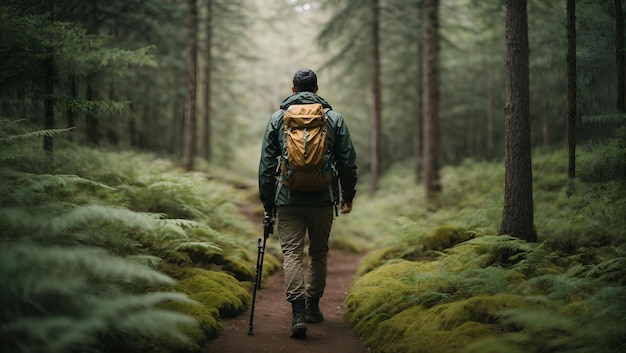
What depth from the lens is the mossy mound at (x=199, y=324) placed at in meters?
4.21

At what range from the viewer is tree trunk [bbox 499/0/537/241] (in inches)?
239

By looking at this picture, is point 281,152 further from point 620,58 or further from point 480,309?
point 620,58

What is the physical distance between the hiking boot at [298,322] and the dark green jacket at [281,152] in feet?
4.13

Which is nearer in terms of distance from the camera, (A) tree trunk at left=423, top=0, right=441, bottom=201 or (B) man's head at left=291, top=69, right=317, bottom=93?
(B) man's head at left=291, top=69, right=317, bottom=93

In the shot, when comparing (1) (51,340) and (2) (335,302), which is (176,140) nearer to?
(2) (335,302)

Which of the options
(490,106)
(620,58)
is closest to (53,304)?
(620,58)

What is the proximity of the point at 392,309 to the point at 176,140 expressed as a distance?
23.2 meters

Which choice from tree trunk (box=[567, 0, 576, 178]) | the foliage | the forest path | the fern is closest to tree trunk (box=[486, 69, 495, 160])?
tree trunk (box=[567, 0, 576, 178])

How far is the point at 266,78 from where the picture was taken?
42.2m

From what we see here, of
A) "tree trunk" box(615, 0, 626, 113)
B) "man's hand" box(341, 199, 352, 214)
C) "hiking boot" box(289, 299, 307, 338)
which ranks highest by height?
"tree trunk" box(615, 0, 626, 113)

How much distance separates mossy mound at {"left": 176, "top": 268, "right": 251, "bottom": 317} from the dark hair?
119 inches

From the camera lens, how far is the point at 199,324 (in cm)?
458

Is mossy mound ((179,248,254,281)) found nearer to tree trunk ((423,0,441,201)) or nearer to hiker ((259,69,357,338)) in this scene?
hiker ((259,69,357,338))

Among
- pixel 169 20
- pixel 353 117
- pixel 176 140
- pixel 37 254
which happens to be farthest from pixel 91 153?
pixel 353 117
